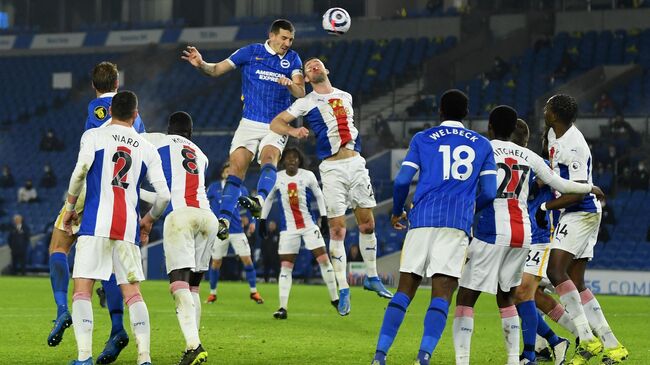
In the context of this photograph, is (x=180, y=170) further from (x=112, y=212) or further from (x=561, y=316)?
(x=561, y=316)

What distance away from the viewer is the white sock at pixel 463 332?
28.5ft

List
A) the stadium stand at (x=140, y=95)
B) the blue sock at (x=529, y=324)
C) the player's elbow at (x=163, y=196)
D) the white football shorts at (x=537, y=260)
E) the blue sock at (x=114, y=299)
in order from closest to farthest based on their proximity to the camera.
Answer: the player's elbow at (x=163, y=196)
the blue sock at (x=529, y=324)
the white football shorts at (x=537, y=260)
the blue sock at (x=114, y=299)
the stadium stand at (x=140, y=95)

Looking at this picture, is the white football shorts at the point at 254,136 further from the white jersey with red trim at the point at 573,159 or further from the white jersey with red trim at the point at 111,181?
the white jersey with red trim at the point at 111,181

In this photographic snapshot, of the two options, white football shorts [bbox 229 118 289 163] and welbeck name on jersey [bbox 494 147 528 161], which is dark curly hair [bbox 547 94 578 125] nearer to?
welbeck name on jersey [bbox 494 147 528 161]

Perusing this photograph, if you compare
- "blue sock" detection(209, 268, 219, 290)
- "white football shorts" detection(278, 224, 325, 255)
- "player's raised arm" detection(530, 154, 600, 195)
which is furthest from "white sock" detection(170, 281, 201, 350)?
"blue sock" detection(209, 268, 219, 290)

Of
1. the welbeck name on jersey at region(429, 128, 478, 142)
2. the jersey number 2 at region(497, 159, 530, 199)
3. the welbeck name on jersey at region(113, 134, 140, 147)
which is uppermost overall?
the welbeck name on jersey at region(429, 128, 478, 142)

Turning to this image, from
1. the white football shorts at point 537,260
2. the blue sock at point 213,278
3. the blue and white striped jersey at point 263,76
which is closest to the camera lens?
the white football shorts at point 537,260

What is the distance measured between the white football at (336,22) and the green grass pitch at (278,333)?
11.2 ft

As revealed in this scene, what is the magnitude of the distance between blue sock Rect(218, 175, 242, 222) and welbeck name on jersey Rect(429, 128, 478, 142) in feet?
11.4

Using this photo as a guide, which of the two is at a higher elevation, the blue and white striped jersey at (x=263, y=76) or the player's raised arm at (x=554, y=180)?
the blue and white striped jersey at (x=263, y=76)

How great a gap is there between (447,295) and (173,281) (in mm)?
2580

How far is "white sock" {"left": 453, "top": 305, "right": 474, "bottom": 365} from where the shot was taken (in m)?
8.69

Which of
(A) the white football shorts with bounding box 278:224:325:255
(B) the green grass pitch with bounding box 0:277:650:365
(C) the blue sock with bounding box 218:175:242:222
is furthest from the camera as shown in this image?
(A) the white football shorts with bounding box 278:224:325:255

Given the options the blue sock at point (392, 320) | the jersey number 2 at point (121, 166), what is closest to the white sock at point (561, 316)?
the blue sock at point (392, 320)
